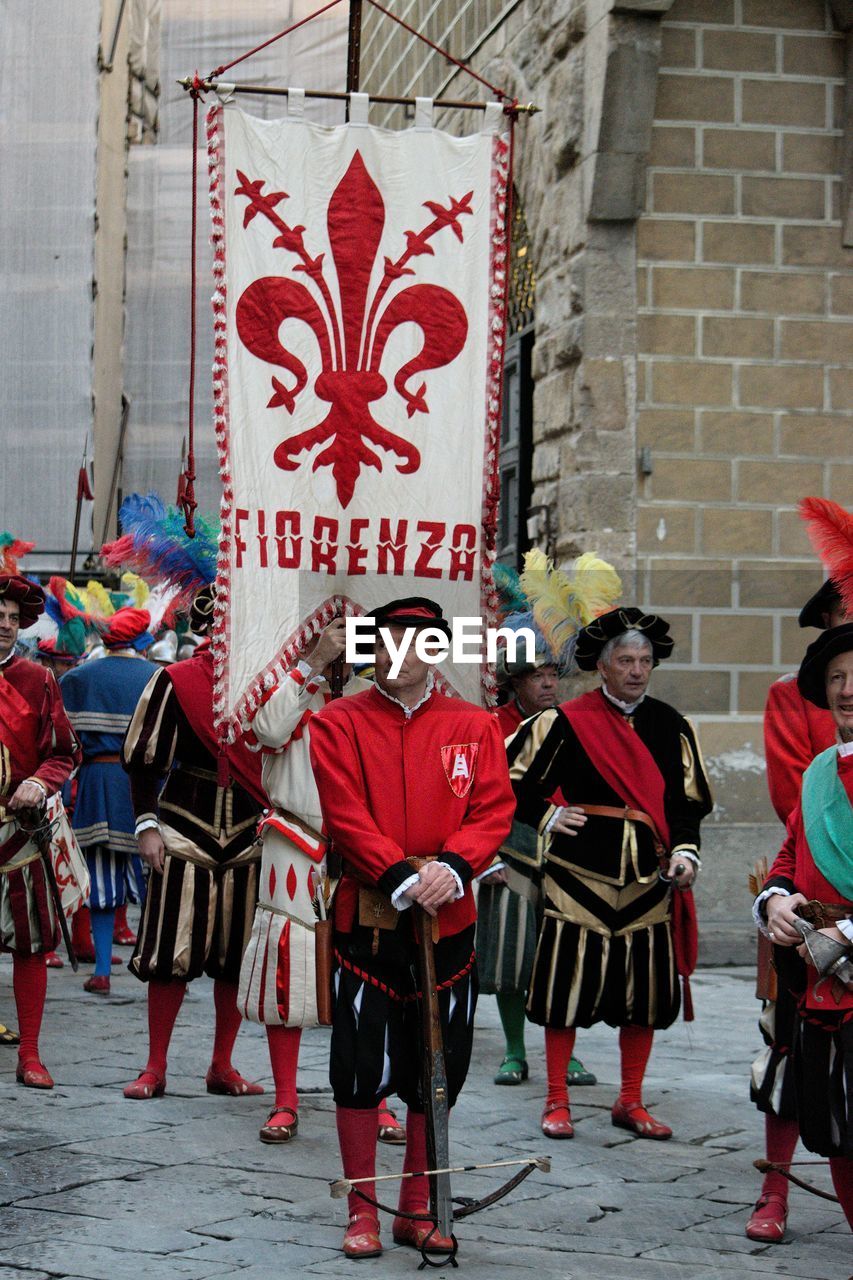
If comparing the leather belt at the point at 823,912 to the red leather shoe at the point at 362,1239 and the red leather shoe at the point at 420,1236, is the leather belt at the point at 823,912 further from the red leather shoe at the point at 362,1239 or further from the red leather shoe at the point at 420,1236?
the red leather shoe at the point at 362,1239

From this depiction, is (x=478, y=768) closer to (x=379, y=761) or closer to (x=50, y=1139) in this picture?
(x=379, y=761)

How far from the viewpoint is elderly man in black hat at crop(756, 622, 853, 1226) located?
14.6 ft

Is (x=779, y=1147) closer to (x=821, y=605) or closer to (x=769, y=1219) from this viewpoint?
(x=769, y=1219)

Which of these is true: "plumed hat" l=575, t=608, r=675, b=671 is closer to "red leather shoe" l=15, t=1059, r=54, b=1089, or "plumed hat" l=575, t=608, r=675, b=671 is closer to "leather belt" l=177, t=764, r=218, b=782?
"leather belt" l=177, t=764, r=218, b=782

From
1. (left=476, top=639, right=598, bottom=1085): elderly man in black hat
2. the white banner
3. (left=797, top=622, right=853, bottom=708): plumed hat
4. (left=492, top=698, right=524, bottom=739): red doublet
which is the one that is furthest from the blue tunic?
(left=797, top=622, right=853, bottom=708): plumed hat

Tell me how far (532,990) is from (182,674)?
1.62 metres

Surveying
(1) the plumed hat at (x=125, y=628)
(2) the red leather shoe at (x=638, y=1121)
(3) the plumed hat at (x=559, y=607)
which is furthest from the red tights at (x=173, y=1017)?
(1) the plumed hat at (x=125, y=628)

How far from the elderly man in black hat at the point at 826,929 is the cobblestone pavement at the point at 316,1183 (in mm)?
511

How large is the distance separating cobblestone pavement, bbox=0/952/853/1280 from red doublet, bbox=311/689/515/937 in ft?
2.78

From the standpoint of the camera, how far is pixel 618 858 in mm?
6375

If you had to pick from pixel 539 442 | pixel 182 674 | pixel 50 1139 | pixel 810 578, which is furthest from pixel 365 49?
pixel 50 1139

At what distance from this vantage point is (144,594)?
11.1 m

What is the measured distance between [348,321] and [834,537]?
1.80 meters

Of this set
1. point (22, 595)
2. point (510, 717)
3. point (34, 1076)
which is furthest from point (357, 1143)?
point (510, 717)
